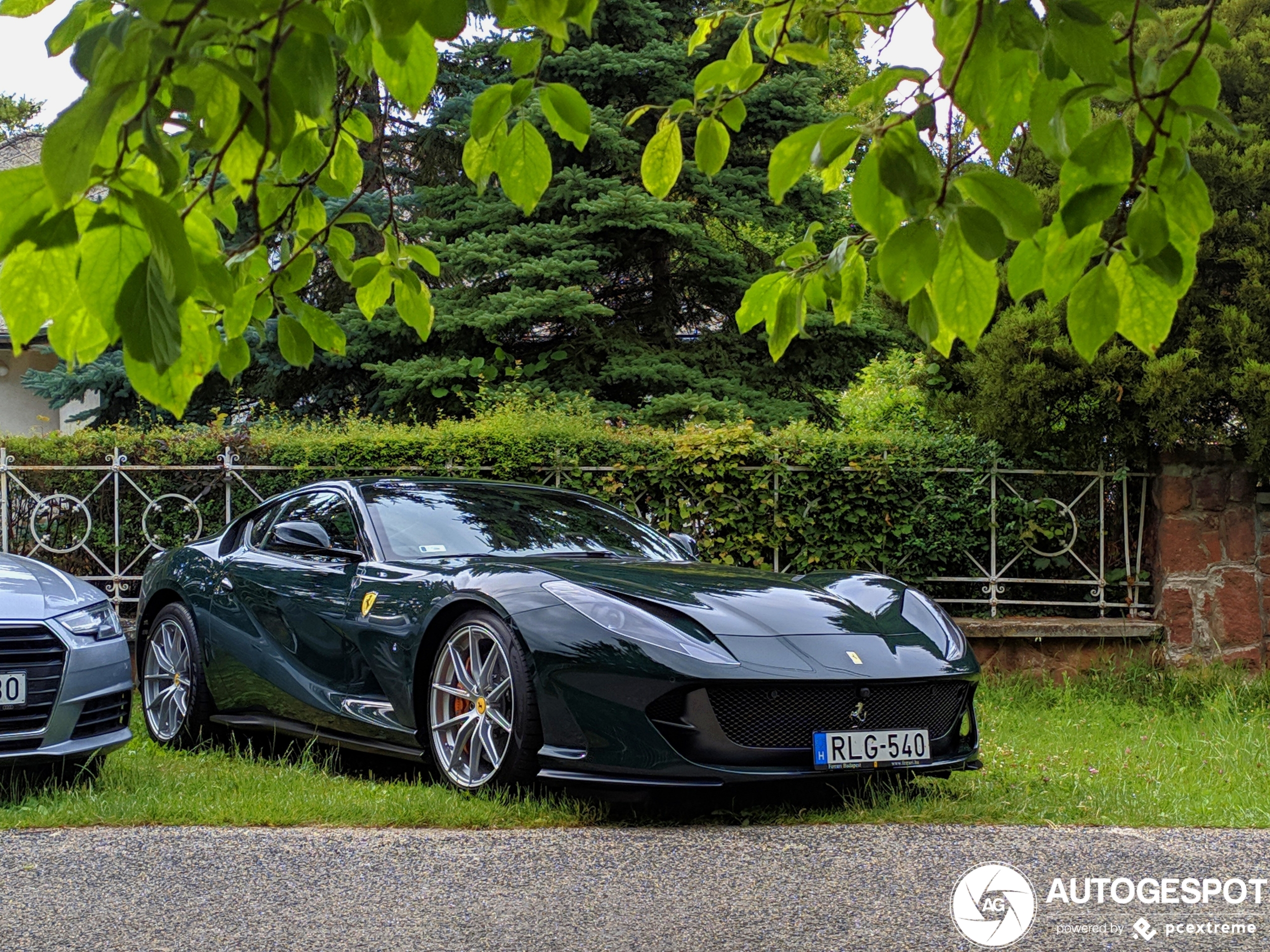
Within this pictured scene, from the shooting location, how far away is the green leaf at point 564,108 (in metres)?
2.22

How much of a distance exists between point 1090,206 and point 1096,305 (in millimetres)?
236

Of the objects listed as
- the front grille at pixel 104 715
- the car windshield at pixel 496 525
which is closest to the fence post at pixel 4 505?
the front grille at pixel 104 715

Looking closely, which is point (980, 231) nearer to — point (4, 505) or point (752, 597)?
point (752, 597)

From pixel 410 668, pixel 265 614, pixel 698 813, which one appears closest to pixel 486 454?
pixel 265 614

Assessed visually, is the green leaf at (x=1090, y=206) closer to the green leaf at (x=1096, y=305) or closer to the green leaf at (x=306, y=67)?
the green leaf at (x=1096, y=305)

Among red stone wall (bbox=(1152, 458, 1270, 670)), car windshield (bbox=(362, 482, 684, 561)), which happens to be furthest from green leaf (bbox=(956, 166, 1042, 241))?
red stone wall (bbox=(1152, 458, 1270, 670))

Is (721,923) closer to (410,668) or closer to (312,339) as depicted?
(312,339)

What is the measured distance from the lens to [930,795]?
486 centimetres

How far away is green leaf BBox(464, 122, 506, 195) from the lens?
7.66ft

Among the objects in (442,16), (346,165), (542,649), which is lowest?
(542,649)

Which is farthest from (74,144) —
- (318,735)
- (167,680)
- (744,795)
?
(167,680)

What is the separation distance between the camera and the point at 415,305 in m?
2.91

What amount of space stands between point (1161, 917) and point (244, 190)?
2.94 m

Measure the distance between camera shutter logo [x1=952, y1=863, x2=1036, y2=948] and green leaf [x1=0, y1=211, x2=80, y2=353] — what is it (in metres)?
2.64
